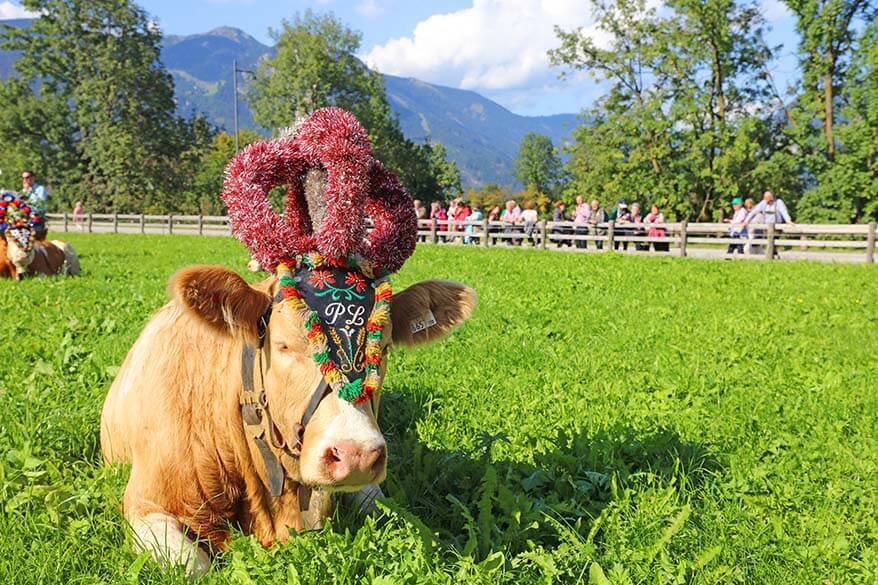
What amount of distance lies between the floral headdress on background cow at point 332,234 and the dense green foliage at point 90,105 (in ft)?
172

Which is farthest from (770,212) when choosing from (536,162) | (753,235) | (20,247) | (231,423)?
(536,162)

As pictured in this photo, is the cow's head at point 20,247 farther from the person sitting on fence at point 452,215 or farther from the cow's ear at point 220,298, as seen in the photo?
the person sitting on fence at point 452,215

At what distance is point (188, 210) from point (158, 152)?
5.25 m

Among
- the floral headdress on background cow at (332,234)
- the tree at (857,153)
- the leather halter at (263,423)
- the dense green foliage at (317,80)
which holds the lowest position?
the leather halter at (263,423)

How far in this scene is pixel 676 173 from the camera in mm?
35344

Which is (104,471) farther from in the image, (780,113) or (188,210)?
(188,210)

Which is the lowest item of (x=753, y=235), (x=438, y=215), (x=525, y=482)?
(x=525, y=482)

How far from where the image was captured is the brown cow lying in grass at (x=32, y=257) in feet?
36.7

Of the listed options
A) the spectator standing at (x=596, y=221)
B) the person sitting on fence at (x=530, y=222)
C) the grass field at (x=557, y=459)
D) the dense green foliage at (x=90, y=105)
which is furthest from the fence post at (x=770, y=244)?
the dense green foliage at (x=90, y=105)

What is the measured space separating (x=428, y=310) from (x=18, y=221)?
36.0 ft

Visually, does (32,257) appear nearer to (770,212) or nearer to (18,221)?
(18,221)

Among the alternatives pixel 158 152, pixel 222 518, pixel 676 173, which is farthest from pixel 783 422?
pixel 158 152

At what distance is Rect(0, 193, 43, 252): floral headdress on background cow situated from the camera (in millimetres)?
11234

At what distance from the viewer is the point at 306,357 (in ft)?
8.65
